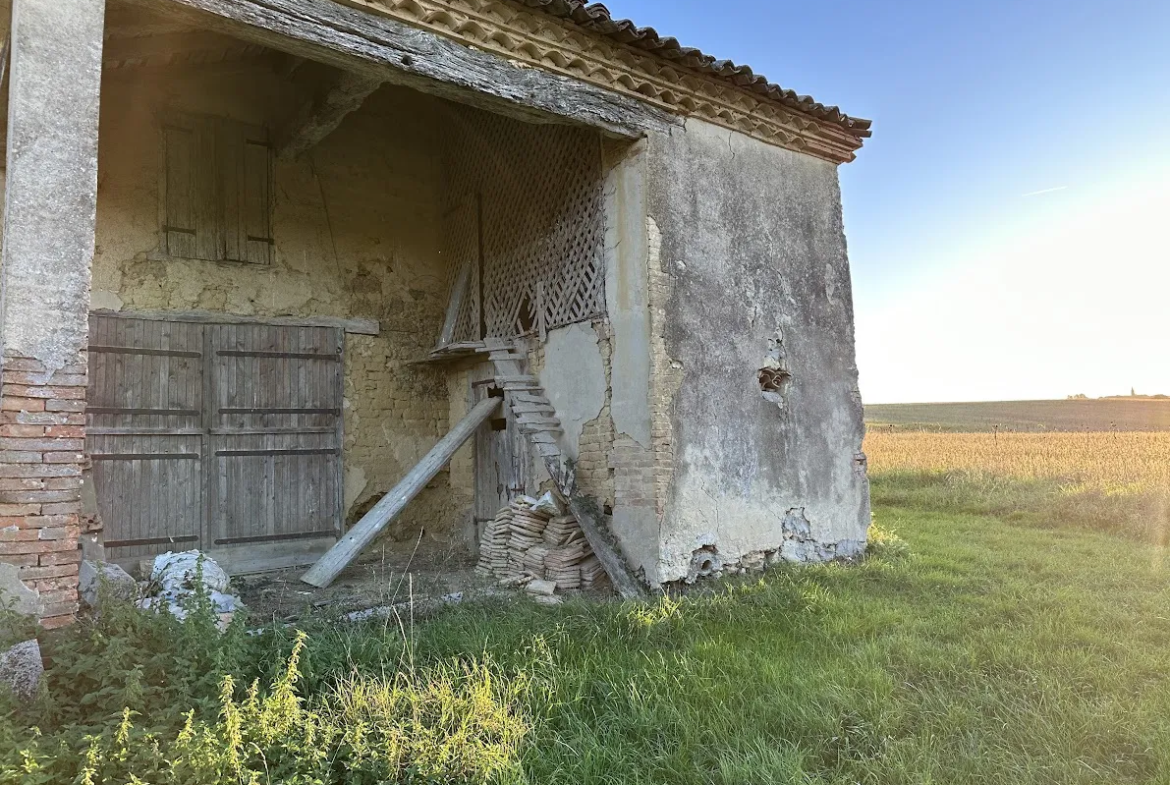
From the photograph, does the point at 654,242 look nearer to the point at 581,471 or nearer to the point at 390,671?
the point at 581,471

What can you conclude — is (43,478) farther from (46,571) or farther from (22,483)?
(46,571)

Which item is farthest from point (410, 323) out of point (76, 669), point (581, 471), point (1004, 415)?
point (1004, 415)

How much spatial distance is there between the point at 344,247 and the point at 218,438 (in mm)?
2643

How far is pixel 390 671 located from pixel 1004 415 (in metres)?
42.1

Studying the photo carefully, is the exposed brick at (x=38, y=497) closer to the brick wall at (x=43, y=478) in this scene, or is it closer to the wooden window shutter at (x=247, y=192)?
the brick wall at (x=43, y=478)

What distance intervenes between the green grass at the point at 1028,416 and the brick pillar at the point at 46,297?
29.7 m

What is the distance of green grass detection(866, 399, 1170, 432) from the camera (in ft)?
95.9

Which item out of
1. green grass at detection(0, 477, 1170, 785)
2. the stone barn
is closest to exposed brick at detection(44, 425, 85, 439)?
green grass at detection(0, 477, 1170, 785)

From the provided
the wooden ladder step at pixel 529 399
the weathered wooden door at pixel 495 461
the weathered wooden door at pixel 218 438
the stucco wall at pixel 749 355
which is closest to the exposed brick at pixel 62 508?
the weathered wooden door at pixel 218 438

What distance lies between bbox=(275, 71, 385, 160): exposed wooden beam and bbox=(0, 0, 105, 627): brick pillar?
2.07 meters

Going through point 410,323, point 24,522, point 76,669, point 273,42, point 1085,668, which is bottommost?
point 1085,668

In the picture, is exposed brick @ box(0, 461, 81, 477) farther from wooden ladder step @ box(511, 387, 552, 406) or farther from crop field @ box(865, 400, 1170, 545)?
crop field @ box(865, 400, 1170, 545)

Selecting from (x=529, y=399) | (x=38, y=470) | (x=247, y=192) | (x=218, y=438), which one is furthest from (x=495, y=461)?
(x=38, y=470)

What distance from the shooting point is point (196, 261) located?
Answer: 7.51m
